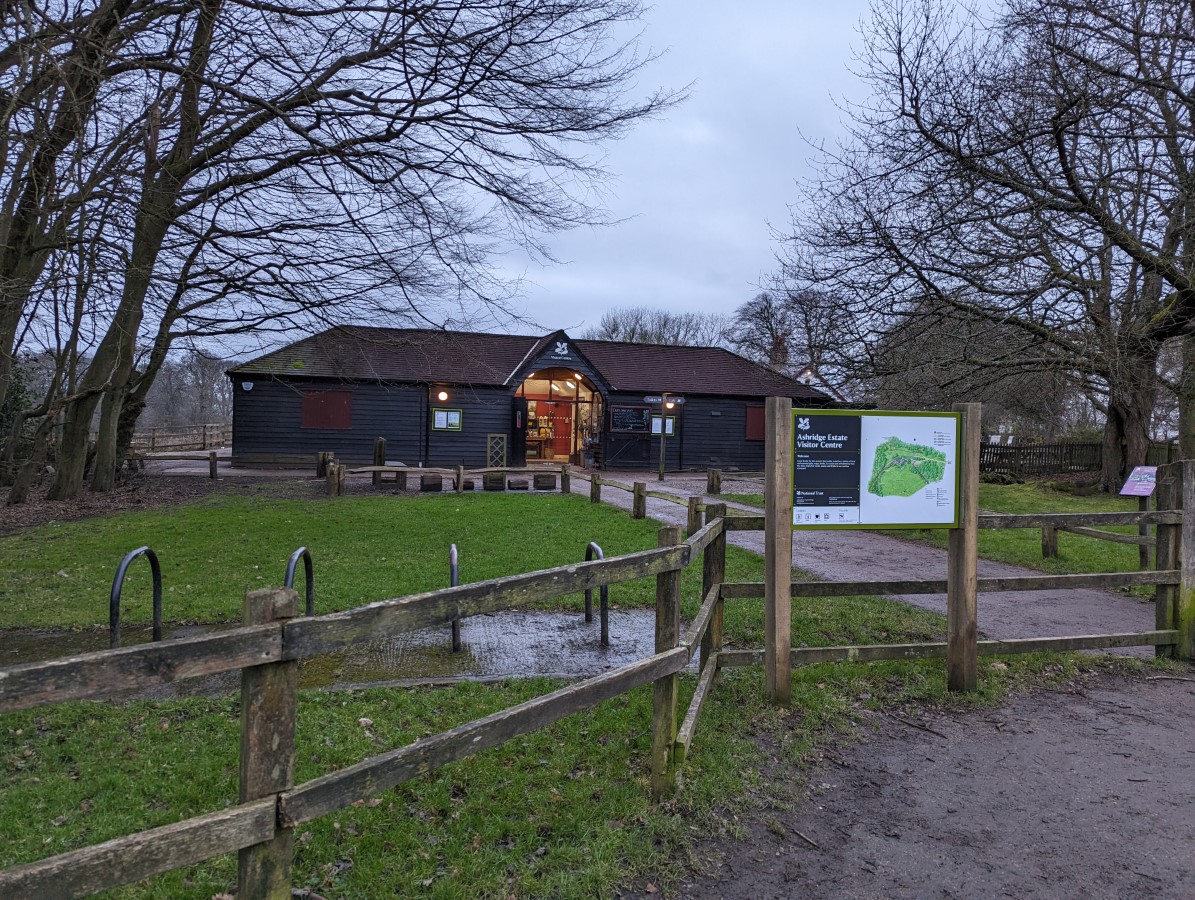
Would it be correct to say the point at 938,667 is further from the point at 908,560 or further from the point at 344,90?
the point at 344,90

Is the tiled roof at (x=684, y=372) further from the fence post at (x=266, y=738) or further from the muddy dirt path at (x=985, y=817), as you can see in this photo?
the fence post at (x=266, y=738)

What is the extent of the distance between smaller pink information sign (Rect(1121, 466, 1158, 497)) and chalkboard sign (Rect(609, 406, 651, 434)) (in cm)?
1976

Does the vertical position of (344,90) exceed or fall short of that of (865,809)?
it exceeds it

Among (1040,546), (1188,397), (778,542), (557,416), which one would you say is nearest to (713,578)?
(778,542)

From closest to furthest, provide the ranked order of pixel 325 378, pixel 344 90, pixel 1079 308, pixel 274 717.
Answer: pixel 274 717
pixel 344 90
pixel 1079 308
pixel 325 378

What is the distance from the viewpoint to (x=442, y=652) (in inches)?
238

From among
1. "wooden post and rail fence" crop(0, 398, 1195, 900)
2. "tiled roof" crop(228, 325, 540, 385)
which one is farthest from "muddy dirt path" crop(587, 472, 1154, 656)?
"tiled roof" crop(228, 325, 540, 385)

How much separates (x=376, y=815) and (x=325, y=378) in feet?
78.9

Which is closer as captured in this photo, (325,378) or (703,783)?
(703,783)

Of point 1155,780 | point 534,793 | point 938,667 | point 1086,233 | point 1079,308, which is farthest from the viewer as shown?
point 1079,308

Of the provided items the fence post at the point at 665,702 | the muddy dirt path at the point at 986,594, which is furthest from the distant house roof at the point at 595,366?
the fence post at the point at 665,702

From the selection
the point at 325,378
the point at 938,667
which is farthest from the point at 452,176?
the point at 325,378

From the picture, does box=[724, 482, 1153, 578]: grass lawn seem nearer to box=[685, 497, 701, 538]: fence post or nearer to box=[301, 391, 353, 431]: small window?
box=[685, 497, 701, 538]: fence post

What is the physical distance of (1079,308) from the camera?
11.7 meters
